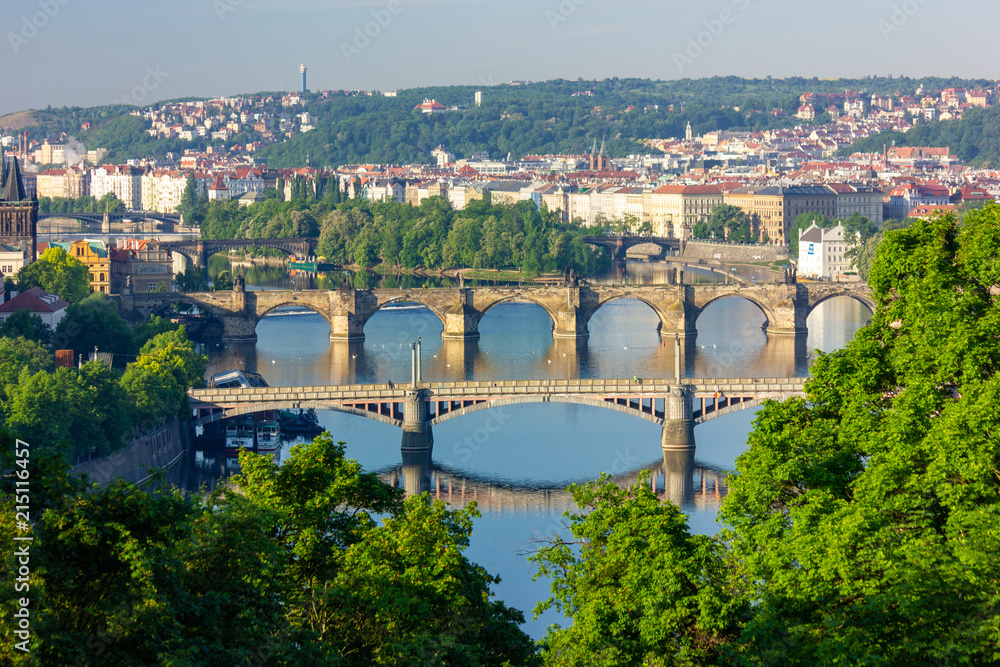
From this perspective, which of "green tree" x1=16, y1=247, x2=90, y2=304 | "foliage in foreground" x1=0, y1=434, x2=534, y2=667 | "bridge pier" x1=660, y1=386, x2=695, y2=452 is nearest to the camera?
"foliage in foreground" x1=0, y1=434, x2=534, y2=667

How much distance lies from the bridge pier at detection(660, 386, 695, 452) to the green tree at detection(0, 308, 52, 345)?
16.6 meters

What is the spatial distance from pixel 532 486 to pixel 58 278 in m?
26.3

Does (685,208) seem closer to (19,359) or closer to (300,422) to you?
(300,422)

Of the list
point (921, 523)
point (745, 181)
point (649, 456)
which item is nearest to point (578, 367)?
point (649, 456)

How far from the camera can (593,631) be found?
12.8 m

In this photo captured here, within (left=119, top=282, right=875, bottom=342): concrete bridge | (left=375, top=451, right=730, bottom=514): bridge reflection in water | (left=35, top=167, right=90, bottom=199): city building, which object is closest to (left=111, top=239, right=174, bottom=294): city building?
(left=119, top=282, right=875, bottom=342): concrete bridge

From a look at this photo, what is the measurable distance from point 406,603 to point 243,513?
1537mm

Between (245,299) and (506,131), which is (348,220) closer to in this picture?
(245,299)

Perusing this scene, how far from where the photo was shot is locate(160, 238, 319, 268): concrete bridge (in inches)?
3248

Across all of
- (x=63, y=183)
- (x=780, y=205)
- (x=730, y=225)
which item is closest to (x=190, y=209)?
(x=730, y=225)

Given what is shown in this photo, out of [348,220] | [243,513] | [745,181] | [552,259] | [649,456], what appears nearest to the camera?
[243,513]

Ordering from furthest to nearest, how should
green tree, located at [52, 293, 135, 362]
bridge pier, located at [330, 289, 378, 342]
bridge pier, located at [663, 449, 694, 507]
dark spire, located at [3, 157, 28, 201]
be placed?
dark spire, located at [3, 157, 28, 201]
bridge pier, located at [330, 289, 378, 342]
green tree, located at [52, 293, 135, 362]
bridge pier, located at [663, 449, 694, 507]

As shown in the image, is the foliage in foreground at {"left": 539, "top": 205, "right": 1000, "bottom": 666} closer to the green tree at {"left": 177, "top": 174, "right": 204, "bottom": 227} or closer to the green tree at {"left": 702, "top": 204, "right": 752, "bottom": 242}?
the green tree at {"left": 702, "top": 204, "right": 752, "bottom": 242}

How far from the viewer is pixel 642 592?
518 inches
